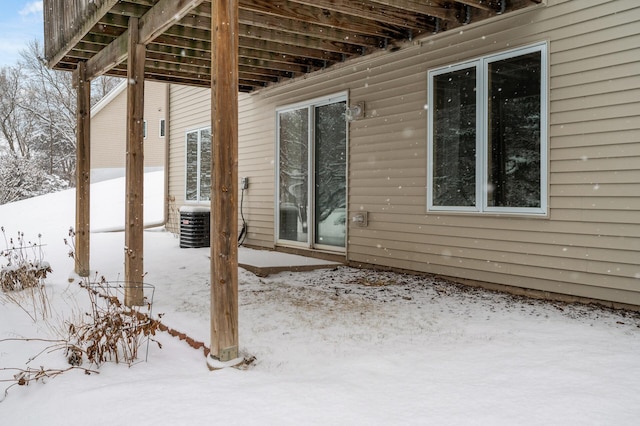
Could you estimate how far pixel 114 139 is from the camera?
72.8 feet

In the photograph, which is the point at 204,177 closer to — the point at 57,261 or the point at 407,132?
the point at 57,261

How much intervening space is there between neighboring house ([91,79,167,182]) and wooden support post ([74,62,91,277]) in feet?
50.1

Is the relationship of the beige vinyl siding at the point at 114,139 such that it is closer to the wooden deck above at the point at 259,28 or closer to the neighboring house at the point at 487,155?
the neighboring house at the point at 487,155

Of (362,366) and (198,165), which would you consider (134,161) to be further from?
(198,165)

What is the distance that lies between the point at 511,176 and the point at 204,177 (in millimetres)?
6598

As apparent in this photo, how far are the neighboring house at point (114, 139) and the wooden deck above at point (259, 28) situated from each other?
1507 centimetres

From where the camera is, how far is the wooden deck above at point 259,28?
4613mm

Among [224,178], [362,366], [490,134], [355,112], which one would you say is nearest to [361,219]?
[355,112]

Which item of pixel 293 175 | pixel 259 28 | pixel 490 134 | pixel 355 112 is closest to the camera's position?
pixel 490 134

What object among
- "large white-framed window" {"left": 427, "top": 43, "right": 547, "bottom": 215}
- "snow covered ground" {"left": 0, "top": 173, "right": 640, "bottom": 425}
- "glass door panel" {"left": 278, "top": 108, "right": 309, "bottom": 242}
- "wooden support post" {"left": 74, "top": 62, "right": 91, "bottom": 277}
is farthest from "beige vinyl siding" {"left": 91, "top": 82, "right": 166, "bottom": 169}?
"large white-framed window" {"left": 427, "top": 43, "right": 547, "bottom": 215}

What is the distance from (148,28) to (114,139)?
19.4 metres

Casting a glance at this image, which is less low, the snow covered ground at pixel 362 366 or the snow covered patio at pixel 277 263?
the snow covered patio at pixel 277 263

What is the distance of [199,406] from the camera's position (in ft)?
8.11

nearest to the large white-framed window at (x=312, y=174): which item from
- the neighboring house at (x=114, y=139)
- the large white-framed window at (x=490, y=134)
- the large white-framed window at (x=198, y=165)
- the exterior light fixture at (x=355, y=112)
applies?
the exterior light fixture at (x=355, y=112)
